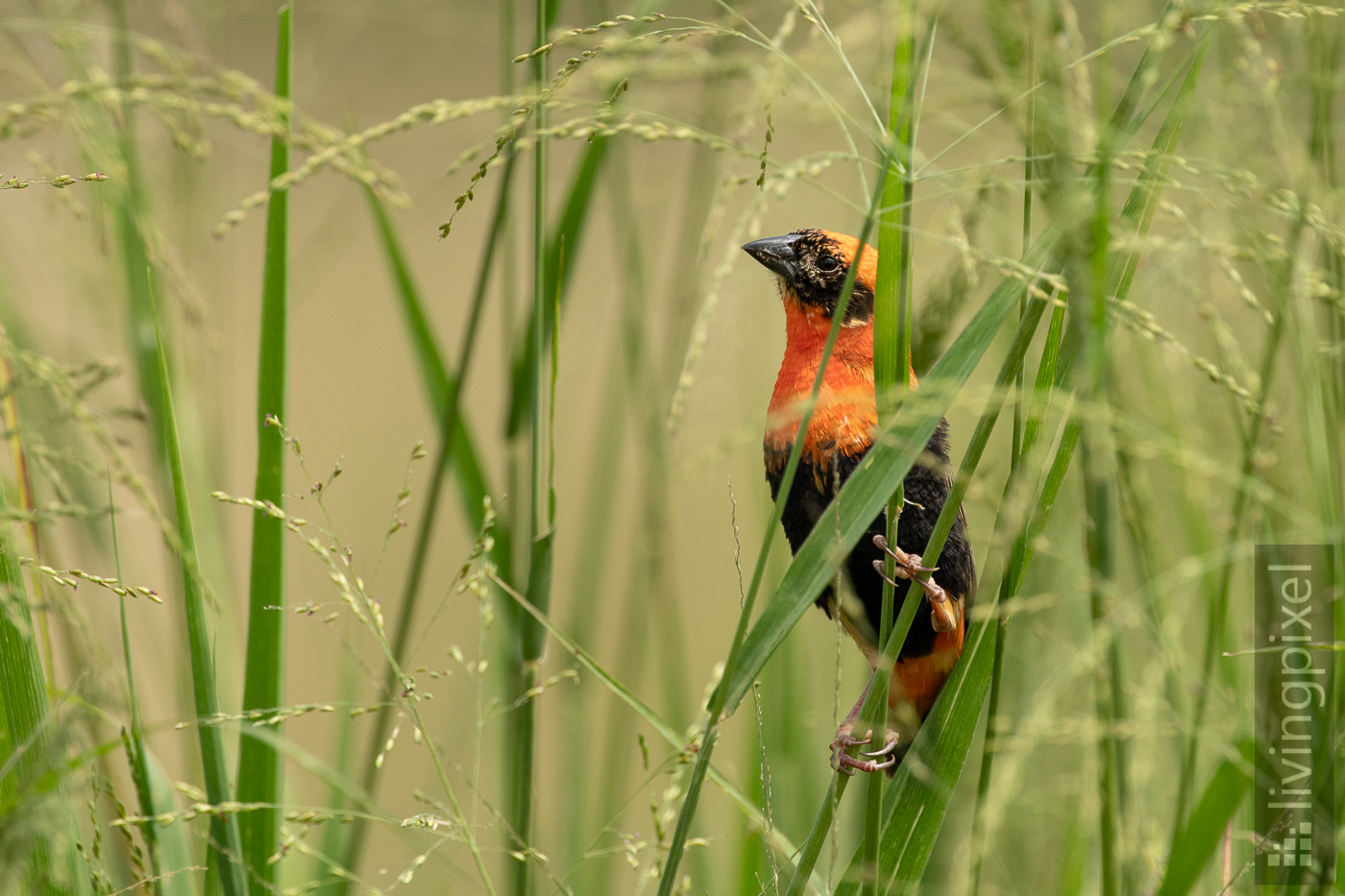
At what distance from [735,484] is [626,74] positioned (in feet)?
5.04

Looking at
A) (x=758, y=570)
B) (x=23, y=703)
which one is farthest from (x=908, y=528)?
(x=23, y=703)

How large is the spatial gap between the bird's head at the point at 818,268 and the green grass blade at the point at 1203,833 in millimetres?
956

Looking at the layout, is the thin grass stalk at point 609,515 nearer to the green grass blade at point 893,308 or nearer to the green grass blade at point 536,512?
the green grass blade at point 536,512

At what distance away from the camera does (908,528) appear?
1.51 m

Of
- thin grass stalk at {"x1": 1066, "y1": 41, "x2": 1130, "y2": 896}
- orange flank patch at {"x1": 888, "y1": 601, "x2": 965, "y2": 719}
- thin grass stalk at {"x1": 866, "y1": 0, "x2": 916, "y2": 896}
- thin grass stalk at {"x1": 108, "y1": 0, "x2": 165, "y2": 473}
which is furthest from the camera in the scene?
orange flank patch at {"x1": 888, "y1": 601, "x2": 965, "y2": 719}

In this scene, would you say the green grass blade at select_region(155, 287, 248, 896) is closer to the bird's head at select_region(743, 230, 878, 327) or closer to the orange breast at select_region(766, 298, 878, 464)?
the orange breast at select_region(766, 298, 878, 464)

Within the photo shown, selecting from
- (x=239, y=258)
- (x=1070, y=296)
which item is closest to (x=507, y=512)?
(x=1070, y=296)

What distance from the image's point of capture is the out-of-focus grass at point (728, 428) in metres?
0.85

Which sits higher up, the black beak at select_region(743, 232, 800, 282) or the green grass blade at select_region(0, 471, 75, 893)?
the black beak at select_region(743, 232, 800, 282)

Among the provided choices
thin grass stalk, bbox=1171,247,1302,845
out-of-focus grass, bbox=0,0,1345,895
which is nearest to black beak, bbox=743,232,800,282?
out-of-focus grass, bbox=0,0,1345,895

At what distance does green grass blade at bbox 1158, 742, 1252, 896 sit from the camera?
2.97ft

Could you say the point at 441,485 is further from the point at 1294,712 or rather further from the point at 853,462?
the point at 1294,712

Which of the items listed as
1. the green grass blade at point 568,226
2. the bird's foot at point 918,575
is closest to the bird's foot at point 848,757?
the bird's foot at point 918,575

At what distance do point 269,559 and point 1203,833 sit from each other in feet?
3.11
